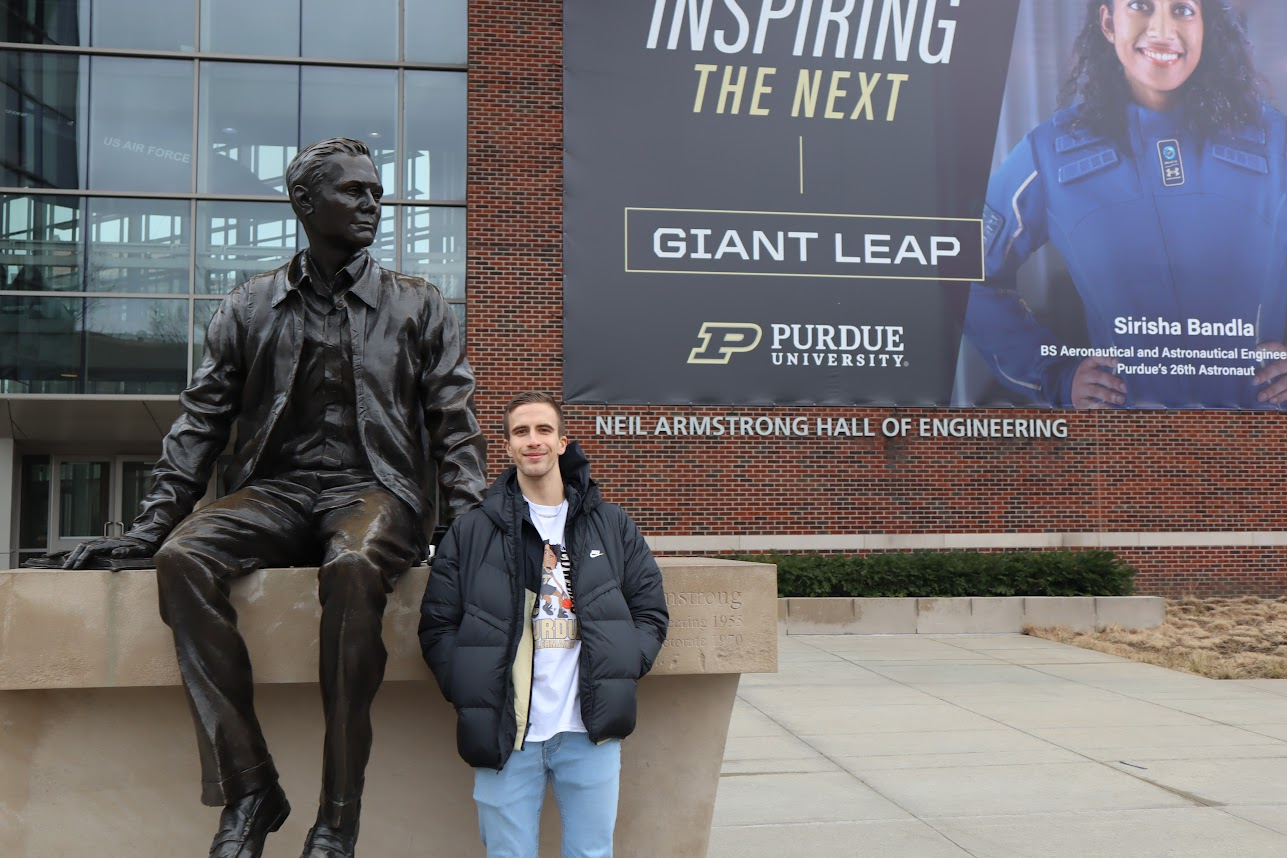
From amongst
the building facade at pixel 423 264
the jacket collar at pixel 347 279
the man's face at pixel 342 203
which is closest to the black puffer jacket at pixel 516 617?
the jacket collar at pixel 347 279

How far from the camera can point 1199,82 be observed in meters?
16.2

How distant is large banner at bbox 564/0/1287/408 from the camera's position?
49.6 ft

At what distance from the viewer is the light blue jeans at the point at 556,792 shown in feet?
9.72

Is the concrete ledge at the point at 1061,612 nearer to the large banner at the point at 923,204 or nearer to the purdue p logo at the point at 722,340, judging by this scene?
the large banner at the point at 923,204

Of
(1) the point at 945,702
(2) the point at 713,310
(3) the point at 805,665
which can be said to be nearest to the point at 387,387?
(1) the point at 945,702

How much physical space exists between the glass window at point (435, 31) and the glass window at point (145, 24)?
2745mm

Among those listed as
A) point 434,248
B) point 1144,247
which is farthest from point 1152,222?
point 434,248

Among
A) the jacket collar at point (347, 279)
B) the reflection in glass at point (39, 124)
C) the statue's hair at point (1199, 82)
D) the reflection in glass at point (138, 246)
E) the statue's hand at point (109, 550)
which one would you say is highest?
the statue's hair at point (1199, 82)

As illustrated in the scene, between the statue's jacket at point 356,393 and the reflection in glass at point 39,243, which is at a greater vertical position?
the reflection in glass at point 39,243

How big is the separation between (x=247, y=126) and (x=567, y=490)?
526 inches

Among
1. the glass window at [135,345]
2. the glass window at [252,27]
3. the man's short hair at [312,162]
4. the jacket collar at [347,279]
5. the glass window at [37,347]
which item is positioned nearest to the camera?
the man's short hair at [312,162]

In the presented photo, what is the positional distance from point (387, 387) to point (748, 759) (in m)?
3.75

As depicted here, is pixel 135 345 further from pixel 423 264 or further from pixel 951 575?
pixel 951 575

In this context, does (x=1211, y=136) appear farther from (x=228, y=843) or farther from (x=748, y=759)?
(x=228, y=843)
